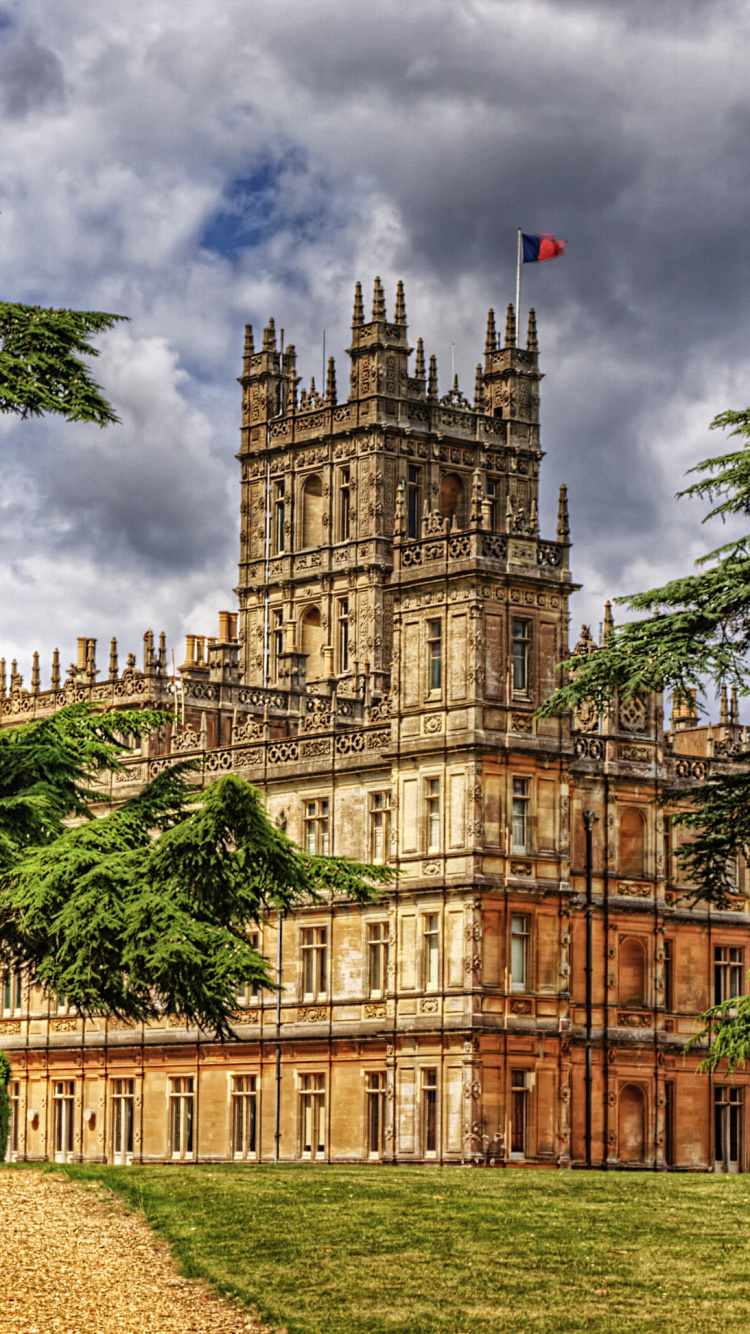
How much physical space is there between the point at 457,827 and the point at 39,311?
2618 centimetres

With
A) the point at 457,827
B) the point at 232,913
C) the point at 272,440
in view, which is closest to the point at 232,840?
the point at 232,913

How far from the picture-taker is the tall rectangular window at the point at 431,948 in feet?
197

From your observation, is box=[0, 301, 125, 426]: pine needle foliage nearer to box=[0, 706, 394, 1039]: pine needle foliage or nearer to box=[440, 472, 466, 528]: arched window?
box=[0, 706, 394, 1039]: pine needle foliage

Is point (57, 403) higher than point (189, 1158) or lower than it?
higher

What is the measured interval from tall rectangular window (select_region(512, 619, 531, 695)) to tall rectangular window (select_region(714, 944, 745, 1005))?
11107mm

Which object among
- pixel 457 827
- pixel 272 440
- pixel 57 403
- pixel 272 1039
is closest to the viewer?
pixel 57 403

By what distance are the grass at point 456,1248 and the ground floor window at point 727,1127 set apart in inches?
1011

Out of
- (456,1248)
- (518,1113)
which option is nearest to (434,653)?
(518,1113)

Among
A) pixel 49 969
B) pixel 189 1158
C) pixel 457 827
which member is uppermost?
pixel 457 827

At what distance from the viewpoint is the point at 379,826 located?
63125 mm

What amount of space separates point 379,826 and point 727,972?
10.8m

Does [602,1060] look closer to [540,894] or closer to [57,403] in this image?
[540,894]

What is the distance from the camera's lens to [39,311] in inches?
1410

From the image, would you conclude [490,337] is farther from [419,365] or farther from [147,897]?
[147,897]
